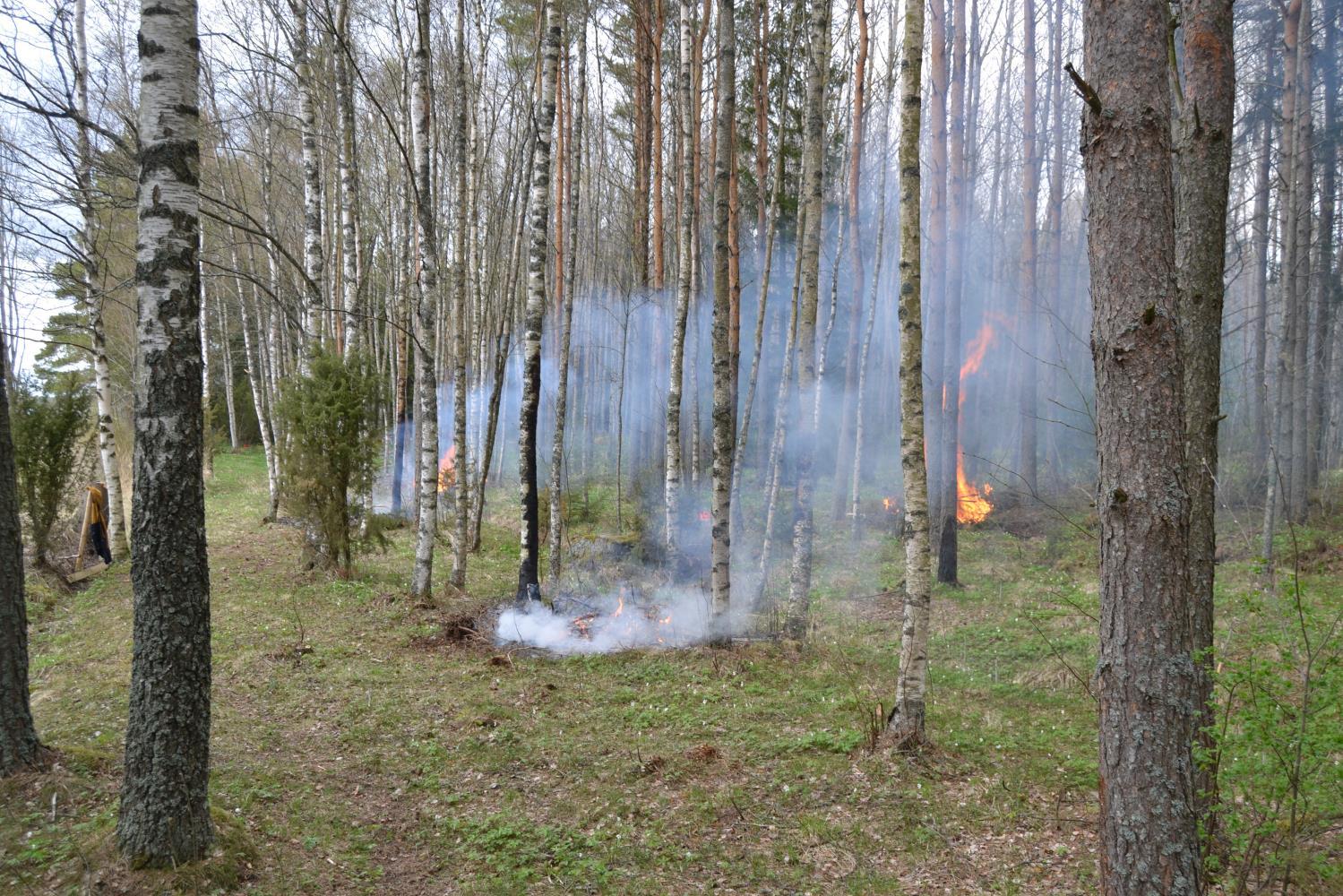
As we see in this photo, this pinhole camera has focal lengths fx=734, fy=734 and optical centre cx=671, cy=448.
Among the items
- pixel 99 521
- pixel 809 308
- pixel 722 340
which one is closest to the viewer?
pixel 722 340

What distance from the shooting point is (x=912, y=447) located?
5.77 m

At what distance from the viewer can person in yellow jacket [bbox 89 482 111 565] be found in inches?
483

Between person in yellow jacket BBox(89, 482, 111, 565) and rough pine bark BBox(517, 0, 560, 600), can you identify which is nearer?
rough pine bark BBox(517, 0, 560, 600)

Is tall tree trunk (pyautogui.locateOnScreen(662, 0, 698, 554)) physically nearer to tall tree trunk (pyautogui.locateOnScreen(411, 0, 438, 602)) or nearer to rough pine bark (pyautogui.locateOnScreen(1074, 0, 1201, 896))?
tall tree trunk (pyautogui.locateOnScreen(411, 0, 438, 602))

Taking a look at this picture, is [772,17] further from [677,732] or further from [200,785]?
[200,785]

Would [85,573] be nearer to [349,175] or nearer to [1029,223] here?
[349,175]

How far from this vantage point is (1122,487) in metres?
2.94

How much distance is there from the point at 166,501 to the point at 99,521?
11.6 metres

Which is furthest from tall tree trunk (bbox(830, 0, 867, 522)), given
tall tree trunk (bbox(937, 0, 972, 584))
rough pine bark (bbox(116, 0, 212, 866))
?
rough pine bark (bbox(116, 0, 212, 866))

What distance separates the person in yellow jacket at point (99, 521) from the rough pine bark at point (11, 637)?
9.40m

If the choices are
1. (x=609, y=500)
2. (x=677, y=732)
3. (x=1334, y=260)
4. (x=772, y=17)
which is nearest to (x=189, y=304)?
(x=677, y=732)

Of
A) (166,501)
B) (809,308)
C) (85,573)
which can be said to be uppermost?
(809,308)

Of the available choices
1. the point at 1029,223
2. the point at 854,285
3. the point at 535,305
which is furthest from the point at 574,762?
the point at 1029,223

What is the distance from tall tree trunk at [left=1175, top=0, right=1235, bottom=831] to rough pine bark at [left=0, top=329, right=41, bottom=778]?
6871 millimetres
